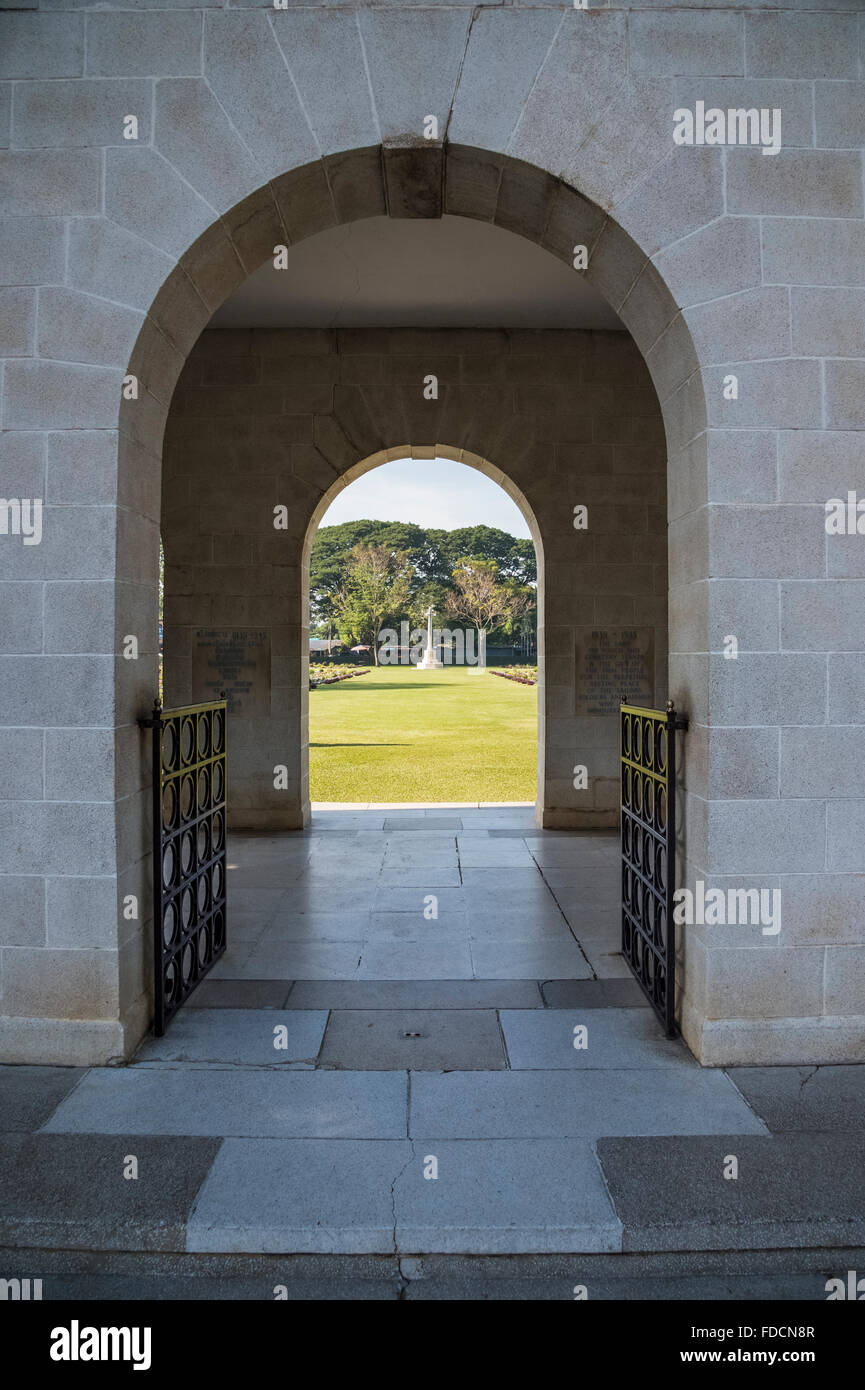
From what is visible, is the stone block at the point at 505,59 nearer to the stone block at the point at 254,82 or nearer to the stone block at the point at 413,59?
the stone block at the point at 413,59

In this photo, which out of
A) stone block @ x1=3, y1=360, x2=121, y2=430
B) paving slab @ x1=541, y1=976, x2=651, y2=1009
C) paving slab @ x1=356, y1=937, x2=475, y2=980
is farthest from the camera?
paving slab @ x1=356, y1=937, x2=475, y2=980

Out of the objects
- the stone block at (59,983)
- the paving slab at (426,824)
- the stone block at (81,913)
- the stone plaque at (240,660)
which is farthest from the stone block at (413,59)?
the paving slab at (426,824)

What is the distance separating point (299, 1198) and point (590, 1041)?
1.39 m

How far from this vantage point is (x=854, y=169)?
126 inches

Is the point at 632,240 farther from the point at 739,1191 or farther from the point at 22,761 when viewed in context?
the point at 739,1191

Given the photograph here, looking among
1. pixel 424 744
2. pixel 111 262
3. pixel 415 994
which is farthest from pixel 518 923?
pixel 424 744

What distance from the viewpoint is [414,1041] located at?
11.0 feet

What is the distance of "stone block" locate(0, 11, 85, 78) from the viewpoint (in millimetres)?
3152

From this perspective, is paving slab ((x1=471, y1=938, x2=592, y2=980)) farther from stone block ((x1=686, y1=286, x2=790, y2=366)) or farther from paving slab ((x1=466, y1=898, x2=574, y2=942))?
stone block ((x1=686, y1=286, x2=790, y2=366))

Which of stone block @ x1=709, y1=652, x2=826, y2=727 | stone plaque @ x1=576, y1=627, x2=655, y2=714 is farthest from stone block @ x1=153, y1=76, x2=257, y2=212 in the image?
stone plaque @ x1=576, y1=627, x2=655, y2=714

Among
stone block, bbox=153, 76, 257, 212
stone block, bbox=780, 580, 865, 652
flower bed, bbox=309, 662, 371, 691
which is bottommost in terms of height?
flower bed, bbox=309, 662, 371, 691

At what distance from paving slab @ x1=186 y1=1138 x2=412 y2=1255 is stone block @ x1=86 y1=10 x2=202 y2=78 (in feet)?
12.5

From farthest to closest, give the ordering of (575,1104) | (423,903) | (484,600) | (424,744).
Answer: (484,600) → (424,744) → (423,903) → (575,1104)

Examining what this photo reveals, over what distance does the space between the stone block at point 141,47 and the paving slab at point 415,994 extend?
3762mm
